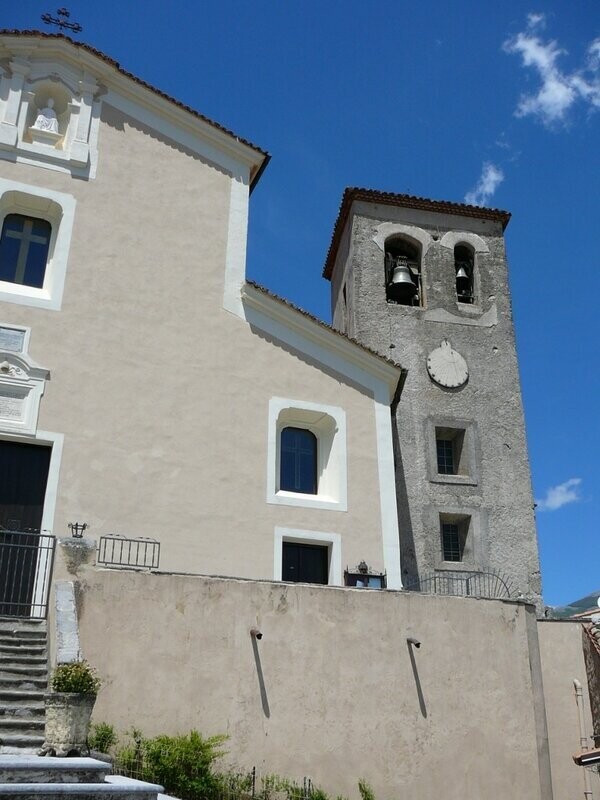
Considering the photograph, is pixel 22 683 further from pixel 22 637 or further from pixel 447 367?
pixel 447 367

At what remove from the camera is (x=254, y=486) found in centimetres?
1526

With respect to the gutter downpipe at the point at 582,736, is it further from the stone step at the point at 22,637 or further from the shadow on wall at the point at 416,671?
the stone step at the point at 22,637

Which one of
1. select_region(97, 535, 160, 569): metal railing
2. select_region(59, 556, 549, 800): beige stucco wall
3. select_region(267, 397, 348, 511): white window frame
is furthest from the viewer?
select_region(267, 397, 348, 511): white window frame

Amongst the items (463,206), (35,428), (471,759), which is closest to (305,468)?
(35,428)

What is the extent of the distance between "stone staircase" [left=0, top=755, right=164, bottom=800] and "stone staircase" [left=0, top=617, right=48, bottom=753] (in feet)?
4.41

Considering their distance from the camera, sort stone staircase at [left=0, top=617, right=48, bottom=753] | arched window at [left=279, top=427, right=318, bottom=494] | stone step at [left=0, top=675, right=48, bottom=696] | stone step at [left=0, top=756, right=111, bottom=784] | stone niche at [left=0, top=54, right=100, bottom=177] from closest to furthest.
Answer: stone step at [left=0, top=756, right=111, bottom=784]
stone staircase at [left=0, top=617, right=48, bottom=753]
stone step at [left=0, top=675, right=48, bottom=696]
stone niche at [left=0, top=54, right=100, bottom=177]
arched window at [left=279, top=427, right=318, bottom=494]

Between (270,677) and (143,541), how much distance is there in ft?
12.7

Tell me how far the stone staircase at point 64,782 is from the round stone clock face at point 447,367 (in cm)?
1787

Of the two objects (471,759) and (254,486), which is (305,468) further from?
(471,759)

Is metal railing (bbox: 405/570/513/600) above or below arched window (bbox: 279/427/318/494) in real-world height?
below

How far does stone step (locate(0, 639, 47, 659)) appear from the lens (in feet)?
31.9

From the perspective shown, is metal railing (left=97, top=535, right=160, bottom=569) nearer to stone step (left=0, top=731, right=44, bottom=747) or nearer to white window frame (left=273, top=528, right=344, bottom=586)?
white window frame (left=273, top=528, right=344, bottom=586)

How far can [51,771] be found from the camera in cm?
645

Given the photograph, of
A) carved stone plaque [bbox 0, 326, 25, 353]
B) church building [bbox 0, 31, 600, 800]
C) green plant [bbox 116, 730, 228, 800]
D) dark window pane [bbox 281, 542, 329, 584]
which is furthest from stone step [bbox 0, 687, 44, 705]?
carved stone plaque [bbox 0, 326, 25, 353]
